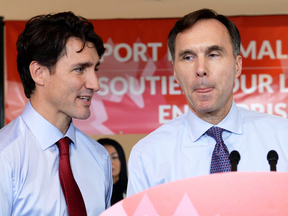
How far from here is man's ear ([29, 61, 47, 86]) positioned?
1762 millimetres

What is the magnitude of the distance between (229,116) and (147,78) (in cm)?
183

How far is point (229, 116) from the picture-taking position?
5.02 feet

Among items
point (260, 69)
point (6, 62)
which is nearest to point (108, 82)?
point (6, 62)

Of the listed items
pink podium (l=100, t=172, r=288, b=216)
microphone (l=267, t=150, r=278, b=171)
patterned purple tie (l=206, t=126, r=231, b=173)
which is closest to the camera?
pink podium (l=100, t=172, r=288, b=216)

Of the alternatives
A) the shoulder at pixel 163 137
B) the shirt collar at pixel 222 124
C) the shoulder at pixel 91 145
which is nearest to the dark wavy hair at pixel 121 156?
the shoulder at pixel 91 145

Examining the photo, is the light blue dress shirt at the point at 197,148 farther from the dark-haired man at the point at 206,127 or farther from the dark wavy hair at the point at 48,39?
the dark wavy hair at the point at 48,39

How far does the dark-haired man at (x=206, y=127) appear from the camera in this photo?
1.44 metres

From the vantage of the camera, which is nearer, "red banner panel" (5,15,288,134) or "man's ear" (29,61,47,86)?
"man's ear" (29,61,47,86)

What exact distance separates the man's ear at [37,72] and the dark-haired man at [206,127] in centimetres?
59

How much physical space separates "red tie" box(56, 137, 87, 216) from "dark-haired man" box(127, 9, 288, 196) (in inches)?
10.1

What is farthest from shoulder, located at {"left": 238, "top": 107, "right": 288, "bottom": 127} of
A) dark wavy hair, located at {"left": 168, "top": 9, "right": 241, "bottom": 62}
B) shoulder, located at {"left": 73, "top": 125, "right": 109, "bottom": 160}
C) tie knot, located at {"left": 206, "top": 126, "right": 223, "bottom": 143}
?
shoulder, located at {"left": 73, "top": 125, "right": 109, "bottom": 160}

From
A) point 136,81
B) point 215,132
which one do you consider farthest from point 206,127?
point 136,81

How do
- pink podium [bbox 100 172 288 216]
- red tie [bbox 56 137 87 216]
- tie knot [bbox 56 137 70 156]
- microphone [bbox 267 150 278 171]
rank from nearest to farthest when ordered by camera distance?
pink podium [bbox 100 172 288 216] < microphone [bbox 267 150 278 171] < red tie [bbox 56 137 87 216] < tie knot [bbox 56 137 70 156]

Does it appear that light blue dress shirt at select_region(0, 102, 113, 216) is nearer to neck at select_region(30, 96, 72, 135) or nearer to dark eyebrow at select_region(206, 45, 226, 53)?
neck at select_region(30, 96, 72, 135)
